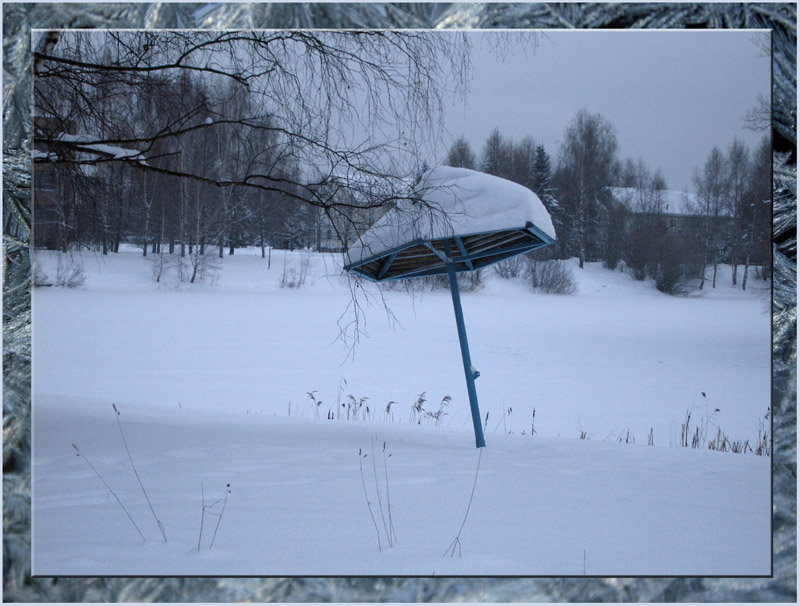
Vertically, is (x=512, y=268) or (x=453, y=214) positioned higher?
(x=453, y=214)

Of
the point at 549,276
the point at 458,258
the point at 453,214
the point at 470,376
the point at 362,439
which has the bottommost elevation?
the point at 362,439

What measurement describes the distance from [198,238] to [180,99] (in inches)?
71.5

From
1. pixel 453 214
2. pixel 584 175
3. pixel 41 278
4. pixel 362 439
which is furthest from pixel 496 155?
pixel 41 278

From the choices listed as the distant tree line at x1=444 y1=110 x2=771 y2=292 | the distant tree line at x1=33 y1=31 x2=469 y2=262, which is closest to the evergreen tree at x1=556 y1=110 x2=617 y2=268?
the distant tree line at x1=444 y1=110 x2=771 y2=292

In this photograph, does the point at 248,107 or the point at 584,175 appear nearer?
the point at 248,107

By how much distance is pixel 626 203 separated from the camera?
571 centimetres

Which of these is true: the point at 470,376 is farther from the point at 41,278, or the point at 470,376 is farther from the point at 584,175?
the point at 584,175

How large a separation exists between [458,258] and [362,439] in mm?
1336

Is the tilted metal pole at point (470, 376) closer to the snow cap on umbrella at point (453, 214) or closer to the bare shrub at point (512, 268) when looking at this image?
the snow cap on umbrella at point (453, 214)

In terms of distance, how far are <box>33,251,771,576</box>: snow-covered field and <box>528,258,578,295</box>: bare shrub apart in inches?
8.5

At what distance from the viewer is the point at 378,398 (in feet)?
20.8

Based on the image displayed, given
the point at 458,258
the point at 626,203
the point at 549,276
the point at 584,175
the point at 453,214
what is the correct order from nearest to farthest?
the point at 453,214
the point at 458,258
the point at 626,203
the point at 584,175
the point at 549,276

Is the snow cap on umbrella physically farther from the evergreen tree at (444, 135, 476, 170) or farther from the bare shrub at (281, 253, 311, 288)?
the bare shrub at (281, 253, 311, 288)

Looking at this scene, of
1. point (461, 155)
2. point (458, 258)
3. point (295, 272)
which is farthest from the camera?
point (295, 272)
